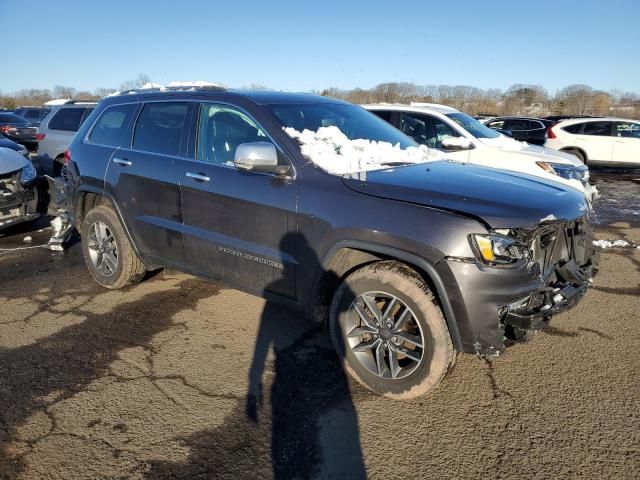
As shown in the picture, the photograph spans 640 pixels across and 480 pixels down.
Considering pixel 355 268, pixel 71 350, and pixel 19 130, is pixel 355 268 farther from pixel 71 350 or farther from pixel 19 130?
pixel 19 130

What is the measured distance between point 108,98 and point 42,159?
6.42 meters

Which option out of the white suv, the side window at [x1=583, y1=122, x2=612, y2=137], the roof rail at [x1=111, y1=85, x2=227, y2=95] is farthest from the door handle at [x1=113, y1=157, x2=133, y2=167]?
the side window at [x1=583, y1=122, x2=612, y2=137]

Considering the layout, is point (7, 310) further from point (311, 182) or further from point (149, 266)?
point (311, 182)

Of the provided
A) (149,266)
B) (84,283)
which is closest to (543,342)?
(149,266)

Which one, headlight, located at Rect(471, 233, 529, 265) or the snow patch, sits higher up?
headlight, located at Rect(471, 233, 529, 265)

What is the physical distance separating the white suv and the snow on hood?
8.09 metres

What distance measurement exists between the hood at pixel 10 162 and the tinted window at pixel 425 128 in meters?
5.84

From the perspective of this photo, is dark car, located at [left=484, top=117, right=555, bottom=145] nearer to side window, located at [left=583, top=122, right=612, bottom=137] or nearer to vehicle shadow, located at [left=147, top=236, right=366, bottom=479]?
side window, located at [left=583, top=122, right=612, bottom=137]

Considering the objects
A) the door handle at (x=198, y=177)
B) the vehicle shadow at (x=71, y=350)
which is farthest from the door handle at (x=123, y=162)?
the vehicle shadow at (x=71, y=350)

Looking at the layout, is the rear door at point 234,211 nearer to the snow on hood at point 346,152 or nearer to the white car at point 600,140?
the snow on hood at point 346,152

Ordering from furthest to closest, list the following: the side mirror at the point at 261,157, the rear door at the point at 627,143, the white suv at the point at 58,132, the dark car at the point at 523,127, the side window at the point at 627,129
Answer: the dark car at the point at 523,127 < the side window at the point at 627,129 < the rear door at the point at 627,143 < the white suv at the point at 58,132 < the side mirror at the point at 261,157

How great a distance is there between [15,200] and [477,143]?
6.74 meters

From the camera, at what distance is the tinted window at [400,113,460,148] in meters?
8.10

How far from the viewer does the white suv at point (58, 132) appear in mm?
10023
